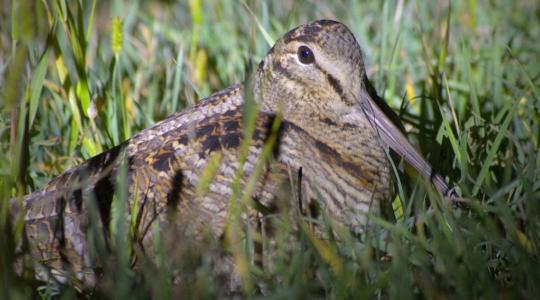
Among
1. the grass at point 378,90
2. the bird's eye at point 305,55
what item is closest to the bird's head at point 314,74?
the bird's eye at point 305,55

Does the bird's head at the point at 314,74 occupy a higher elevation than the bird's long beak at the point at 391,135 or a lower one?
higher

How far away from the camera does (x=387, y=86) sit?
13.3 ft

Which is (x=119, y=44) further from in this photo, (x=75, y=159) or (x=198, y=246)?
(x=198, y=246)

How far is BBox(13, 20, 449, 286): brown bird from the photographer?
271cm

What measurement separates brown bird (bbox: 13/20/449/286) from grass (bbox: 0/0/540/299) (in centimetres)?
13

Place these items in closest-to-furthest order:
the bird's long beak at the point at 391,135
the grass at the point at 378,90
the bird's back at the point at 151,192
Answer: the grass at the point at 378,90 → the bird's back at the point at 151,192 → the bird's long beak at the point at 391,135

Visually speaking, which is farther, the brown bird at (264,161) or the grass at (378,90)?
the brown bird at (264,161)

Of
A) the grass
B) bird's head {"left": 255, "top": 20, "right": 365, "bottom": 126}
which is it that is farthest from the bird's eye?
the grass

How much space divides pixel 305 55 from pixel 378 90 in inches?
36.7

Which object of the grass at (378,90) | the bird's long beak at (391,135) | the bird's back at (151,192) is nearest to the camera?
the grass at (378,90)

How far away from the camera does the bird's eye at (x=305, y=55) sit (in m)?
3.03

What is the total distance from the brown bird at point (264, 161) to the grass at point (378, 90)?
13cm

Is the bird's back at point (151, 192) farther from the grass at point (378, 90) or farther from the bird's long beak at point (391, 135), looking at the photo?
the bird's long beak at point (391, 135)

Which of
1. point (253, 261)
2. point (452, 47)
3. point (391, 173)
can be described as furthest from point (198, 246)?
point (452, 47)
